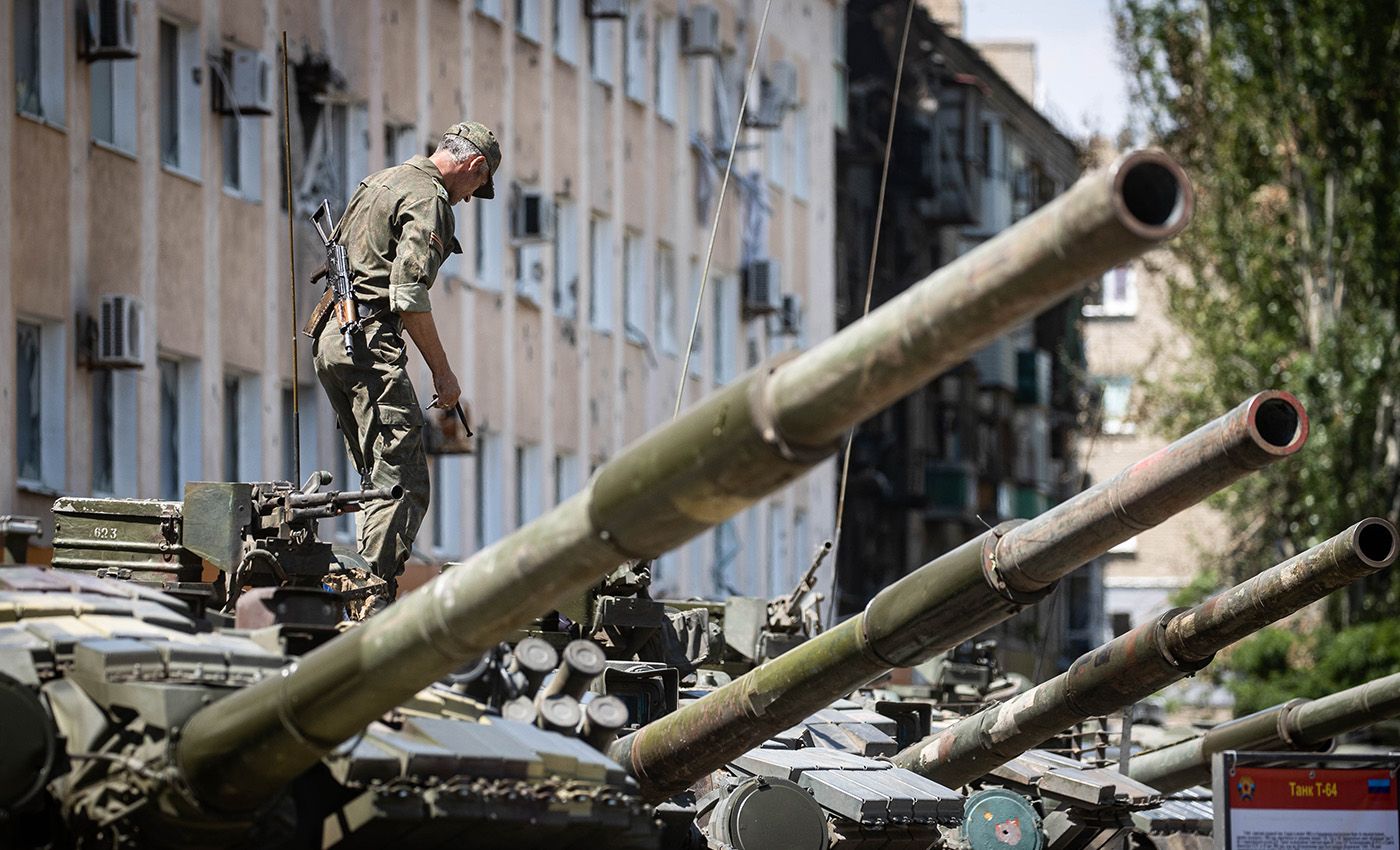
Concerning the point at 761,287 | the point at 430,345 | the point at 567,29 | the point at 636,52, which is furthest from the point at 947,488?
the point at 430,345

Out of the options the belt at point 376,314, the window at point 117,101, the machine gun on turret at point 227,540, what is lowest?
the machine gun on turret at point 227,540

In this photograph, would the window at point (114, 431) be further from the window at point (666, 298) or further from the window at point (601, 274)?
the window at point (666, 298)

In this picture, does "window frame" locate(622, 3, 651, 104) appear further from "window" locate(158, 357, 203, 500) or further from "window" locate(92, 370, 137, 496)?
"window" locate(92, 370, 137, 496)

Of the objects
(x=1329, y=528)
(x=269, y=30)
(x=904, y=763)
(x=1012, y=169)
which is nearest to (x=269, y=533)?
(x=904, y=763)

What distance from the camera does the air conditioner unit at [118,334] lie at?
81.4 feet

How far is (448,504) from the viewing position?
33438 millimetres

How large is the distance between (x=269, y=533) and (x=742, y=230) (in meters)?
31.8

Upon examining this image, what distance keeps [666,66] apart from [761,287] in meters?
4.13

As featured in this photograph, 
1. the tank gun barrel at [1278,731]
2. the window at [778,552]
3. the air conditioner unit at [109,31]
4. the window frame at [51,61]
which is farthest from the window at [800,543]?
the tank gun barrel at [1278,731]

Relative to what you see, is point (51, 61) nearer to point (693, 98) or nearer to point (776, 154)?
point (693, 98)

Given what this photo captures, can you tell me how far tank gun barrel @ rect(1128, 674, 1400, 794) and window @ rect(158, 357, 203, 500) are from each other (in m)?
11.4

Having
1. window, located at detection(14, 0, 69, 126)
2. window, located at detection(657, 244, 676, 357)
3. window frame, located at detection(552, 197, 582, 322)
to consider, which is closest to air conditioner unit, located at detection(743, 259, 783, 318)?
window, located at detection(657, 244, 676, 357)

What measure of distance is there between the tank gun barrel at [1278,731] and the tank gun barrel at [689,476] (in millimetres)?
8465

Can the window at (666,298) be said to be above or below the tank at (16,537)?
above
